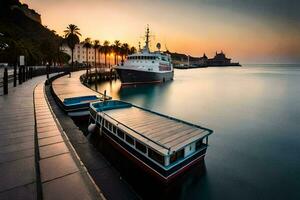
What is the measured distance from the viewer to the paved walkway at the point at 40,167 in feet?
11.8

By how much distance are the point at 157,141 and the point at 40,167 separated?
6195 mm

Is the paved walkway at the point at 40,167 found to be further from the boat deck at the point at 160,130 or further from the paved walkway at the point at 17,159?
the boat deck at the point at 160,130

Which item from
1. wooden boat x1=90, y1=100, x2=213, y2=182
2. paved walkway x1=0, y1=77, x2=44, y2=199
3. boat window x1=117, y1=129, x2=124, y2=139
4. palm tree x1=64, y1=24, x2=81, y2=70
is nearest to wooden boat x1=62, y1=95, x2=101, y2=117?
wooden boat x1=90, y1=100, x2=213, y2=182

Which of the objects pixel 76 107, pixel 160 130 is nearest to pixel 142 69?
pixel 76 107

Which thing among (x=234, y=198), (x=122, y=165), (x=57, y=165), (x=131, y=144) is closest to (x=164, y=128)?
(x=131, y=144)

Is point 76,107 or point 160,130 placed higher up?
point 76,107

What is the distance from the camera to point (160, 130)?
1156 cm

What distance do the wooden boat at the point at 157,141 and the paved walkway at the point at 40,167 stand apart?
4.63m

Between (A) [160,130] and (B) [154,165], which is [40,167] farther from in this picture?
(A) [160,130]

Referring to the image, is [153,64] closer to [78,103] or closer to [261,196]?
[78,103]

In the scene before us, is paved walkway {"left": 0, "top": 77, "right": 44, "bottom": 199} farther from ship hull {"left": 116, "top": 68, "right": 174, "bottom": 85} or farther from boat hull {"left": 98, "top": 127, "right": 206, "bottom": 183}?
ship hull {"left": 116, "top": 68, "right": 174, "bottom": 85}

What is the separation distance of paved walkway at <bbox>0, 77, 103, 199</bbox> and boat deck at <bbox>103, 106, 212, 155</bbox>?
4.64 metres

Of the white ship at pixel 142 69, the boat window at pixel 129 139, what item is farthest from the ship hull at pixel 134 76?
the boat window at pixel 129 139

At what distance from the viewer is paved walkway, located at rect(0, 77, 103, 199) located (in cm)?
360
